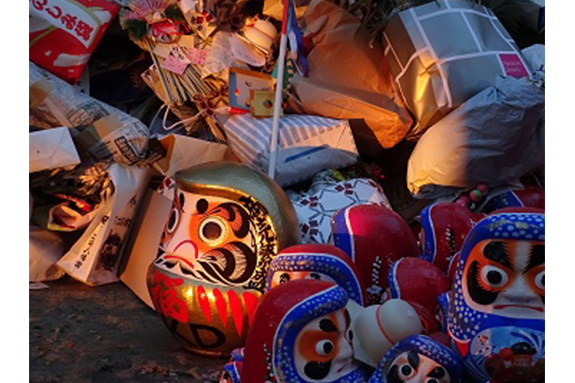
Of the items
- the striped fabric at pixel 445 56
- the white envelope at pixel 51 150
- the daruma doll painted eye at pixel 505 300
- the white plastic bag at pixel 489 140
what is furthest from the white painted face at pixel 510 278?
the white envelope at pixel 51 150

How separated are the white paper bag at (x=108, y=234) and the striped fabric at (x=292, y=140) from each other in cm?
51

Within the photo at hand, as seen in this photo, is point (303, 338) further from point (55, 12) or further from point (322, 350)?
point (55, 12)

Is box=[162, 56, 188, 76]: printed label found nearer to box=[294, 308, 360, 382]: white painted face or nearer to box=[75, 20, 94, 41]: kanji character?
box=[75, 20, 94, 41]: kanji character

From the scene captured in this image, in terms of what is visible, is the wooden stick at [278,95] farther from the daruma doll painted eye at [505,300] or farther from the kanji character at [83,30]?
the daruma doll painted eye at [505,300]

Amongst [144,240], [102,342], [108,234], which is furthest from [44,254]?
[102,342]

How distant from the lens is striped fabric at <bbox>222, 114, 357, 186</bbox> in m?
3.33

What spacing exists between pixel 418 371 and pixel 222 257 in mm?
1004

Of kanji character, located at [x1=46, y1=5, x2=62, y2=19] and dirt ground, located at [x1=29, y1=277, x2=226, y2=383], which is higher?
kanji character, located at [x1=46, y1=5, x2=62, y2=19]

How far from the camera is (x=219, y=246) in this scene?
7.92ft

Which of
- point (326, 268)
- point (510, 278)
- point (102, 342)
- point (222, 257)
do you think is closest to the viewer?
point (510, 278)

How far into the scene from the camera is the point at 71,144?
307 centimetres

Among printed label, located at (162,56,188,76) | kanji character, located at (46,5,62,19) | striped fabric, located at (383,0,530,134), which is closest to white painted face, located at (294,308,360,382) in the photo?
striped fabric, located at (383,0,530,134)

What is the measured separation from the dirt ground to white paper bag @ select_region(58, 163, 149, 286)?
0.11 m

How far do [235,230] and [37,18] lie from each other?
1814 millimetres
